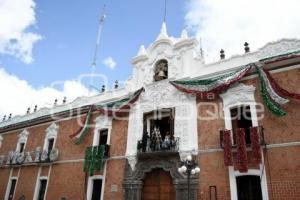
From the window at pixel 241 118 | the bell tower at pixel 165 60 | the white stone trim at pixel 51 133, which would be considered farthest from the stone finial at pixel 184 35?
the white stone trim at pixel 51 133

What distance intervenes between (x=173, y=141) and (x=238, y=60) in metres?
5.07

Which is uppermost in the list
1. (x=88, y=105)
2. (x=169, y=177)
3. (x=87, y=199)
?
(x=88, y=105)

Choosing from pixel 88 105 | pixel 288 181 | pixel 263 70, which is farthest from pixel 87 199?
pixel 263 70

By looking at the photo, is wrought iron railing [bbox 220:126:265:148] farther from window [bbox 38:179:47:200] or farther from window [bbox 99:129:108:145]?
window [bbox 38:179:47:200]

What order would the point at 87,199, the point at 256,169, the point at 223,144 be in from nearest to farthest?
the point at 256,169
the point at 223,144
the point at 87,199

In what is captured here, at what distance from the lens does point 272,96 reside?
34.5 feet

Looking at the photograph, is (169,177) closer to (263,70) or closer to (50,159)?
(263,70)

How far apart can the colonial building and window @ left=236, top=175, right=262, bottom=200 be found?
39 millimetres

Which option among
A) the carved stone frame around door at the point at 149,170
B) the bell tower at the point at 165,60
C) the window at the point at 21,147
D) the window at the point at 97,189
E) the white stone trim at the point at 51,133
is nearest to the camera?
the carved stone frame around door at the point at 149,170

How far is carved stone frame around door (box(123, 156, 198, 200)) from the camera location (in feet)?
37.6

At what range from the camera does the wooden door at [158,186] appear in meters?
12.2


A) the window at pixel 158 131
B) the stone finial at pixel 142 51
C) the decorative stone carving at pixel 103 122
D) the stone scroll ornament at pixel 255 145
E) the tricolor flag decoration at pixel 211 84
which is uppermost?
the stone finial at pixel 142 51

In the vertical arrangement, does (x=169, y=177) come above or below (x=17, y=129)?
below

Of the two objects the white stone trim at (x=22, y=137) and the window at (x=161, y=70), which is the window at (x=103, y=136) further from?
the white stone trim at (x=22, y=137)
